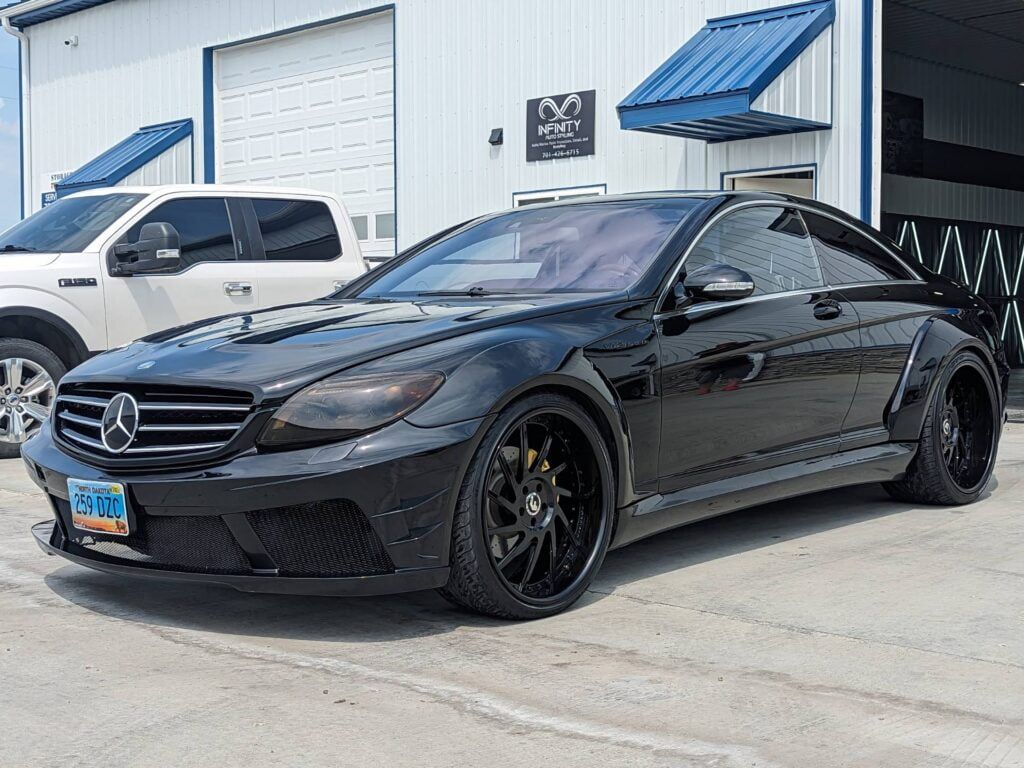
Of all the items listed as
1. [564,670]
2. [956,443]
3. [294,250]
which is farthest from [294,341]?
[294,250]

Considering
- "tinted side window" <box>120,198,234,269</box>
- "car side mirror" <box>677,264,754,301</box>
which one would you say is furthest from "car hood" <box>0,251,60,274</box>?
"car side mirror" <box>677,264,754,301</box>

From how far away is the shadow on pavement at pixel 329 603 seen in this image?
166 inches

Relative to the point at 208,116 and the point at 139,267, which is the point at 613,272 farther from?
the point at 208,116

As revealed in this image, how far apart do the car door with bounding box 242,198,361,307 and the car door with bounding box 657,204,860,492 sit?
4749mm

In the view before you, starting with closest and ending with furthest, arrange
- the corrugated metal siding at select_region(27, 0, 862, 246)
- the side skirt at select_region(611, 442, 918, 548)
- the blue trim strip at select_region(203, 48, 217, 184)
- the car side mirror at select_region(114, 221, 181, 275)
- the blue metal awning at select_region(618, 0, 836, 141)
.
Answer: the side skirt at select_region(611, 442, 918, 548), the car side mirror at select_region(114, 221, 181, 275), the blue metal awning at select_region(618, 0, 836, 141), the corrugated metal siding at select_region(27, 0, 862, 246), the blue trim strip at select_region(203, 48, 217, 184)

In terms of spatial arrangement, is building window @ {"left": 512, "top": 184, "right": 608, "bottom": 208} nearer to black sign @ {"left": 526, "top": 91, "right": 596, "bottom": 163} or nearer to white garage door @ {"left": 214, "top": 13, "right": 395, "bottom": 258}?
black sign @ {"left": 526, "top": 91, "right": 596, "bottom": 163}

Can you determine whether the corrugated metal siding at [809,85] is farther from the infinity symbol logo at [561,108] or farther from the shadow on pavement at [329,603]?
the shadow on pavement at [329,603]

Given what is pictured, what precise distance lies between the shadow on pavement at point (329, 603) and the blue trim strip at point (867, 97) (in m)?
7.44

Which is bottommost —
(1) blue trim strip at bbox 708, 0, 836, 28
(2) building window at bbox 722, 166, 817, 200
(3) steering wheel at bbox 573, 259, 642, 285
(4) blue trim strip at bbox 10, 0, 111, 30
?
(3) steering wheel at bbox 573, 259, 642, 285

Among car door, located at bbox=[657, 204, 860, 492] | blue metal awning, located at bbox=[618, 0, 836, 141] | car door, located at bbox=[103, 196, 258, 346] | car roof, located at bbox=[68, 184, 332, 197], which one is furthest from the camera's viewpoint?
blue metal awning, located at bbox=[618, 0, 836, 141]

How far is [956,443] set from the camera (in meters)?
6.51

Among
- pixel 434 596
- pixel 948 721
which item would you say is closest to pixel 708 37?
pixel 434 596

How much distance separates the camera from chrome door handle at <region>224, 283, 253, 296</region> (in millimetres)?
9367

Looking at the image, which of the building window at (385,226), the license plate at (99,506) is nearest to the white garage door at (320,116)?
the building window at (385,226)
